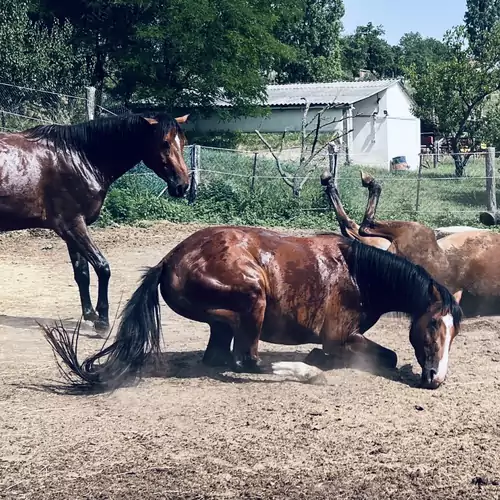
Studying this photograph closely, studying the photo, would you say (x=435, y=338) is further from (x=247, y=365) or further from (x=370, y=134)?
(x=370, y=134)

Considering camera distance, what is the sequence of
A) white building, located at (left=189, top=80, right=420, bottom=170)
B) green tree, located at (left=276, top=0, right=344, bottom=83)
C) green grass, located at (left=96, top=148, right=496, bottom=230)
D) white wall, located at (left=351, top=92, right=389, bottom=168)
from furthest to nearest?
green tree, located at (left=276, top=0, right=344, bottom=83), white wall, located at (left=351, top=92, right=389, bottom=168), white building, located at (left=189, top=80, right=420, bottom=170), green grass, located at (left=96, top=148, right=496, bottom=230)

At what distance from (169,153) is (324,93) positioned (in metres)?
30.3

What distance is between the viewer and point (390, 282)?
555cm

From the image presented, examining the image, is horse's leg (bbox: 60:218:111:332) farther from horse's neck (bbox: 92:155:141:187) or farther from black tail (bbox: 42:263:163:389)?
black tail (bbox: 42:263:163:389)

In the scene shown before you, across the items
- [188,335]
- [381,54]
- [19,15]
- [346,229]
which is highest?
[381,54]

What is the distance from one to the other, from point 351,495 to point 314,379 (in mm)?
1810

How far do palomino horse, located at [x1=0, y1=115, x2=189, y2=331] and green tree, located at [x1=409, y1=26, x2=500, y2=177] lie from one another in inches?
771

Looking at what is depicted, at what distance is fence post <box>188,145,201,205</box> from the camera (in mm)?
15273

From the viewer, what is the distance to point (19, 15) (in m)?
20.7

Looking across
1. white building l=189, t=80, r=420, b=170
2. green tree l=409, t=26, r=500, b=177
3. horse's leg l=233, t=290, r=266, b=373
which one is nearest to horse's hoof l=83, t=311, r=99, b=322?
horse's leg l=233, t=290, r=266, b=373

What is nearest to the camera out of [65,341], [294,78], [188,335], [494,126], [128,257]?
[65,341]

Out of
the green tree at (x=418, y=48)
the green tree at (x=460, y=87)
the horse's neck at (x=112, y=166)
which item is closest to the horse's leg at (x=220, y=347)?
the horse's neck at (x=112, y=166)

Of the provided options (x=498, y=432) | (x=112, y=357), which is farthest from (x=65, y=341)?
(x=498, y=432)

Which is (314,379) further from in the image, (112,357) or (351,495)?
(351,495)
